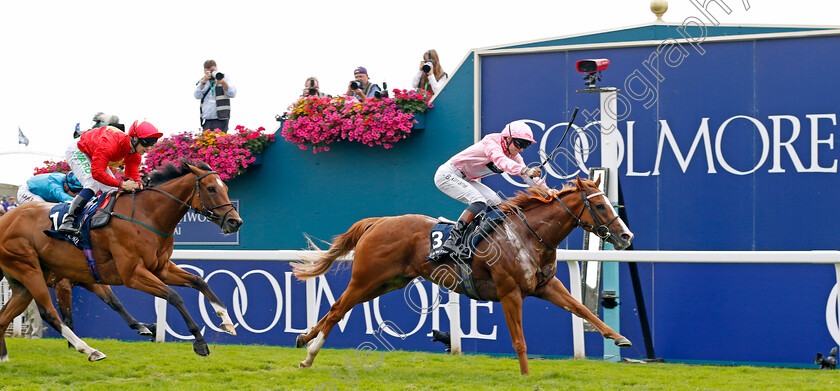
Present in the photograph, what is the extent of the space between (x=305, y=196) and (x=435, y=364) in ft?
13.1

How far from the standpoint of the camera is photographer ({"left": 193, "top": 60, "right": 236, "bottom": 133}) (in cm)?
1104

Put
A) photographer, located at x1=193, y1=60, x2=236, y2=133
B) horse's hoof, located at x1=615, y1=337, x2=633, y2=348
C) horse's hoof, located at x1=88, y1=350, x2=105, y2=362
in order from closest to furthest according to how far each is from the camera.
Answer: horse's hoof, located at x1=615, y1=337, x2=633, y2=348 < horse's hoof, located at x1=88, y1=350, x2=105, y2=362 < photographer, located at x1=193, y1=60, x2=236, y2=133

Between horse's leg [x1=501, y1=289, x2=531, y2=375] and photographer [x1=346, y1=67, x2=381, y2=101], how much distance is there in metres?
4.57

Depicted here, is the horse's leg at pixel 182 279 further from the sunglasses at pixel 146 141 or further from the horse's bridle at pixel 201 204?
the sunglasses at pixel 146 141

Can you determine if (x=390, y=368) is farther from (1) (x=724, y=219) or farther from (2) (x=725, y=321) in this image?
(1) (x=724, y=219)

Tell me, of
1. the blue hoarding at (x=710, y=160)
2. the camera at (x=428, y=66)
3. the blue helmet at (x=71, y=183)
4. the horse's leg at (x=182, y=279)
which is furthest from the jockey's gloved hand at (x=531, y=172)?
the blue helmet at (x=71, y=183)

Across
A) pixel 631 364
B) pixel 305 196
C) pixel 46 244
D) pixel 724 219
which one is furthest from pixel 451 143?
pixel 46 244

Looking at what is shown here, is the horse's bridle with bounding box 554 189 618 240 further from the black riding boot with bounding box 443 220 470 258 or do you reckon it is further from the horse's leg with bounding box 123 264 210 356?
the horse's leg with bounding box 123 264 210 356

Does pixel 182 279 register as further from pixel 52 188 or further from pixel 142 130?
pixel 52 188

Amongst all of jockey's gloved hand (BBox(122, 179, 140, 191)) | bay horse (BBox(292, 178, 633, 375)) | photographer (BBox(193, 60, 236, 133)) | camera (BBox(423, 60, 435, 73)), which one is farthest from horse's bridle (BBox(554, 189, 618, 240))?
photographer (BBox(193, 60, 236, 133))

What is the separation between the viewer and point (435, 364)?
23.6 ft

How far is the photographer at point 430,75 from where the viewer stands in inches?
406

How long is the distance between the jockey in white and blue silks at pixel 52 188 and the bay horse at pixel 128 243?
1571 mm

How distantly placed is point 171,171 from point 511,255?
2.69 metres
